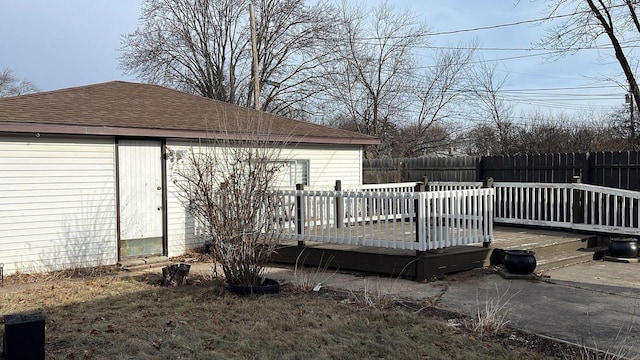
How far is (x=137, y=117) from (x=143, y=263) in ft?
8.73

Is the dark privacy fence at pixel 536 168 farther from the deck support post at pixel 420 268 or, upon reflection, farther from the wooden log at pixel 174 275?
the wooden log at pixel 174 275

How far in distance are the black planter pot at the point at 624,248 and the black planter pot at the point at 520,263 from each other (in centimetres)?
248

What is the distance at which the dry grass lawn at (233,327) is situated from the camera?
14.8ft

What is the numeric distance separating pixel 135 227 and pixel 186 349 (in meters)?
5.08

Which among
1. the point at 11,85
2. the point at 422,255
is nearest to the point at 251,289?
the point at 422,255

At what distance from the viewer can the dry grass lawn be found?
4.50 m

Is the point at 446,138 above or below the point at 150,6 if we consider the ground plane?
below

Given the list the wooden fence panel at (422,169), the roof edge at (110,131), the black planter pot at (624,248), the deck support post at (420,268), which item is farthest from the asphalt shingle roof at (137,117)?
the black planter pot at (624,248)

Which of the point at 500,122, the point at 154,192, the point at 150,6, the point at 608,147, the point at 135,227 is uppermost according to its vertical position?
the point at 150,6

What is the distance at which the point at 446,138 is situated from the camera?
28797 millimetres

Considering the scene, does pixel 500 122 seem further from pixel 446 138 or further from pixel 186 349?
pixel 186 349

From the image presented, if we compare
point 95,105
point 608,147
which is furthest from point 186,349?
point 608,147

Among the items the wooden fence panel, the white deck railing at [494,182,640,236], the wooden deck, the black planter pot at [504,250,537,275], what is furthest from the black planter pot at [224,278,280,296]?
the wooden fence panel

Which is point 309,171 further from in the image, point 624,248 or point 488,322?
point 488,322
